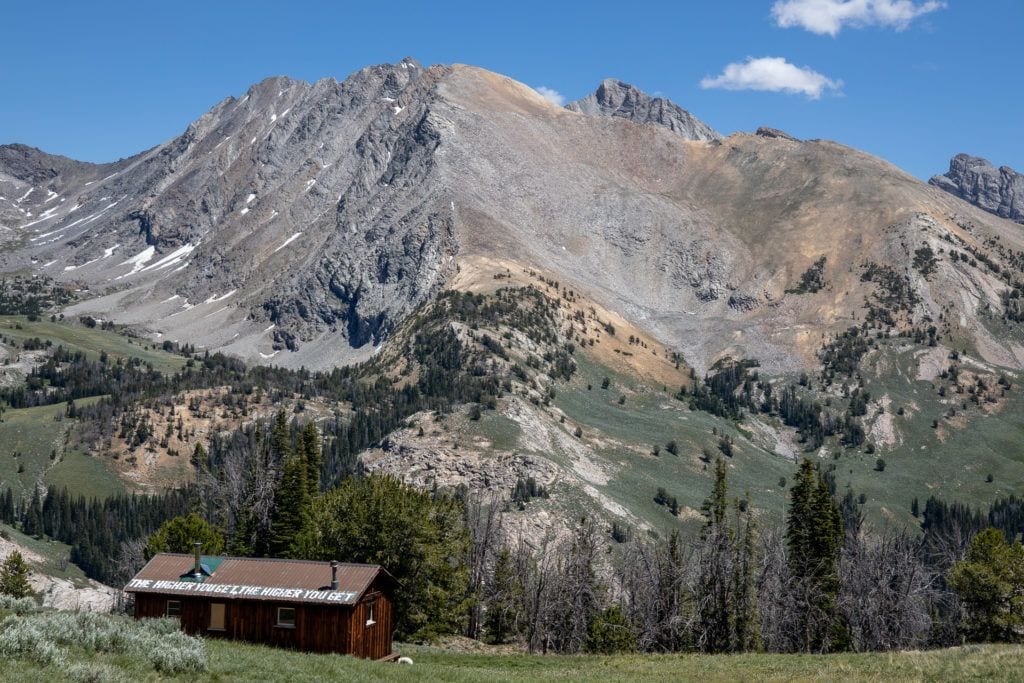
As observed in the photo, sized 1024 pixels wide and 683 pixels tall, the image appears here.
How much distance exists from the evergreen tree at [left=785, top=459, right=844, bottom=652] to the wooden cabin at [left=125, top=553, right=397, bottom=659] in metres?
46.0

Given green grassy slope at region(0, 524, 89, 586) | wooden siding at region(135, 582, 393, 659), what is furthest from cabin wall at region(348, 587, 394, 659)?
green grassy slope at region(0, 524, 89, 586)

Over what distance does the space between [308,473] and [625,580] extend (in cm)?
3221

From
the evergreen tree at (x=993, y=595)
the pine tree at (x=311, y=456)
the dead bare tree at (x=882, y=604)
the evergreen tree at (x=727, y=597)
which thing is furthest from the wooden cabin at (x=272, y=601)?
the evergreen tree at (x=993, y=595)

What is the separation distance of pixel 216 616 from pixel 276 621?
297cm

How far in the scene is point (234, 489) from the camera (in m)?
97.6

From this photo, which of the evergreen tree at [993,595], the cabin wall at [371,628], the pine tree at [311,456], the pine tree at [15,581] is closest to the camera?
the cabin wall at [371,628]

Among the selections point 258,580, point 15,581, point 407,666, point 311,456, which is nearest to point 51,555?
point 15,581

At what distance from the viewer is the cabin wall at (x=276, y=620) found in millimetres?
45562

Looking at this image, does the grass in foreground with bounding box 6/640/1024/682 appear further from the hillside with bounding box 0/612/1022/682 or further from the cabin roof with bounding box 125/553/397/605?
the cabin roof with bounding box 125/553/397/605

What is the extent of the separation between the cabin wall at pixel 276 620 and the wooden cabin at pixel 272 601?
4 centimetres

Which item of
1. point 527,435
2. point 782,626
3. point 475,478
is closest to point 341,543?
point 782,626

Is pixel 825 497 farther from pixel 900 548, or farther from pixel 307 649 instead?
pixel 307 649

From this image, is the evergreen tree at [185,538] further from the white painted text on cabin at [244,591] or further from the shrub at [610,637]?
the white painted text on cabin at [244,591]

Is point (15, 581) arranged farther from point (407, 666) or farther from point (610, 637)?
point (407, 666)
